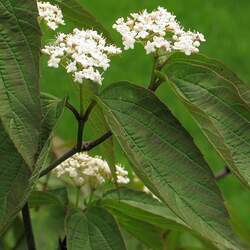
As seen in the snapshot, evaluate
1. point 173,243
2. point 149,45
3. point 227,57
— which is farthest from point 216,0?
point 149,45

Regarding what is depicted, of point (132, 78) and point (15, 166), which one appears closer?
point (15, 166)

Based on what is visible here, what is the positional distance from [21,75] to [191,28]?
5.21 m

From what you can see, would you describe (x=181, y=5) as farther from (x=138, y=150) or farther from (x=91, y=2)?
(x=138, y=150)

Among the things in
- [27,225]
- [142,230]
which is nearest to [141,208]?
[142,230]

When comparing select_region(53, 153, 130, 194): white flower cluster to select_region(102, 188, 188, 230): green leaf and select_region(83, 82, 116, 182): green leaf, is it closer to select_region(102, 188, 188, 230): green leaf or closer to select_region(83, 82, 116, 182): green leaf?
select_region(102, 188, 188, 230): green leaf

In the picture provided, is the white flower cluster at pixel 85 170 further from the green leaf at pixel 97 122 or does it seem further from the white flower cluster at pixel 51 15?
the white flower cluster at pixel 51 15

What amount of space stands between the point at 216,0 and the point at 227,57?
918 mm

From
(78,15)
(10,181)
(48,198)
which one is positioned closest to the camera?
(10,181)

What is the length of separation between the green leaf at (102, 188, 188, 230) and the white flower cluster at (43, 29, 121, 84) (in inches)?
10.4

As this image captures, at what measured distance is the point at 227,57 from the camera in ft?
19.7

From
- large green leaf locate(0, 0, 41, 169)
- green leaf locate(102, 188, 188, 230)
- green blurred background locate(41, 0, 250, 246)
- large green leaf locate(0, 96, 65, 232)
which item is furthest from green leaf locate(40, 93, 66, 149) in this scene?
green blurred background locate(41, 0, 250, 246)

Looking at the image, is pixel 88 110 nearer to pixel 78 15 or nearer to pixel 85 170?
pixel 78 15

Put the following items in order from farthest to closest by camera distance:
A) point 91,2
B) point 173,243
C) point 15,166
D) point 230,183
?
point 91,2 < point 230,183 < point 173,243 < point 15,166

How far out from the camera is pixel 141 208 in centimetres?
144
